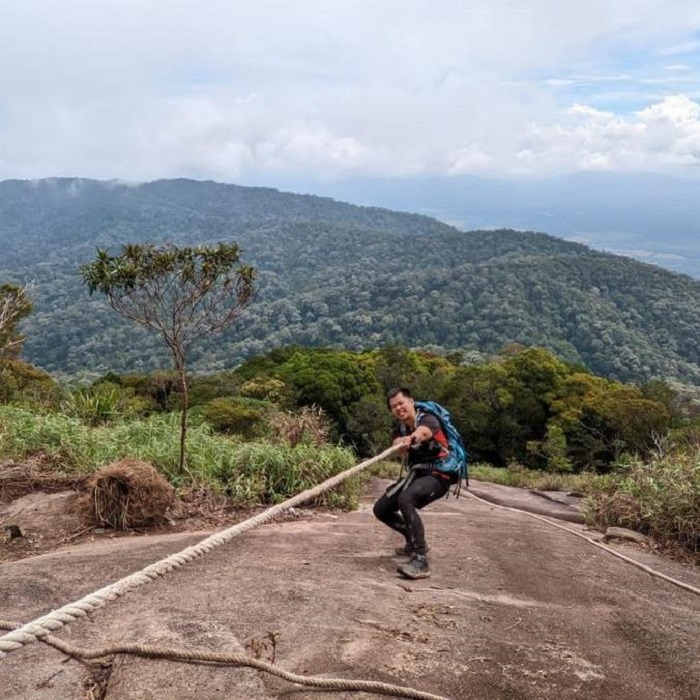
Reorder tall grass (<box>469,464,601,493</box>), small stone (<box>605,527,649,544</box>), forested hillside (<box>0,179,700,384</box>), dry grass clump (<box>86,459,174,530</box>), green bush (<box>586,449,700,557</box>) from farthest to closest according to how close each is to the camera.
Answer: forested hillside (<box>0,179,700,384</box>), tall grass (<box>469,464,601,493</box>), small stone (<box>605,527,649,544</box>), green bush (<box>586,449,700,557</box>), dry grass clump (<box>86,459,174,530</box>)

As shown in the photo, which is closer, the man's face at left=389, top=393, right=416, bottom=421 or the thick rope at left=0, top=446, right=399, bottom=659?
the thick rope at left=0, top=446, right=399, bottom=659

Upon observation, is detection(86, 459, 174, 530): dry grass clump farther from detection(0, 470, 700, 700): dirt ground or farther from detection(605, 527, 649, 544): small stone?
detection(605, 527, 649, 544): small stone

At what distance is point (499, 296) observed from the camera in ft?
309

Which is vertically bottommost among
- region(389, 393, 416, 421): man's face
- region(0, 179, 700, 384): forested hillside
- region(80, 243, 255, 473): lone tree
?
region(0, 179, 700, 384): forested hillside

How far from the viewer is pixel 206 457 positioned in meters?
7.77

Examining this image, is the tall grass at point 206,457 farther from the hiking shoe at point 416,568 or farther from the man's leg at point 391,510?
the hiking shoe at point 416,568

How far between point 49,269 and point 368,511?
168 m

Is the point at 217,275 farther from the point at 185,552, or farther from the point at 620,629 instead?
the point at 620,629

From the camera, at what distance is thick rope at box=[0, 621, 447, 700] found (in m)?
3.18

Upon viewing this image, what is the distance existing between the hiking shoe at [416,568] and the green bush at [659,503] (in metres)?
3.51

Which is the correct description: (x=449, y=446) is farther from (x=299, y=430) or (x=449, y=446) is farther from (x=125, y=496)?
(x=299, y=430)

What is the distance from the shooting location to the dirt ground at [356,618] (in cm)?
339

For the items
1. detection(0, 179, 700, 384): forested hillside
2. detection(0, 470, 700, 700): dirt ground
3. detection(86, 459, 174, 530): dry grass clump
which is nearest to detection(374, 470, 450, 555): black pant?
detection(0, 470, 700, 700): dirt ground

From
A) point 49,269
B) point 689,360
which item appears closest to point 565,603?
point 689,360
